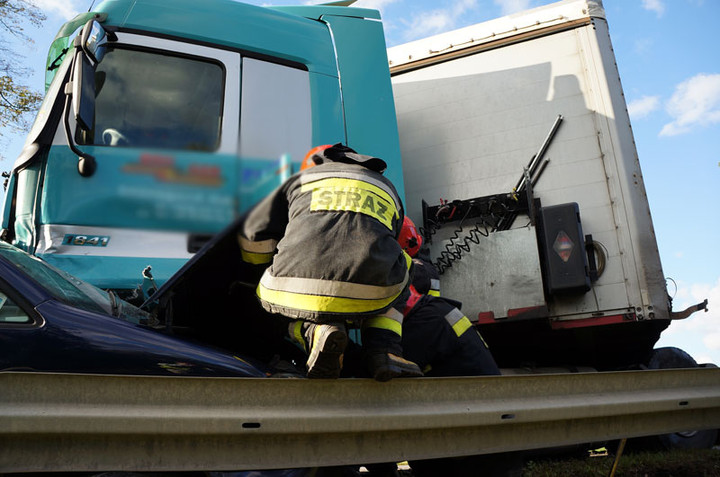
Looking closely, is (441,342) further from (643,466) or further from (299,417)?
(643,466)

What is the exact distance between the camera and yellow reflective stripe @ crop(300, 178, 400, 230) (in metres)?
2.07

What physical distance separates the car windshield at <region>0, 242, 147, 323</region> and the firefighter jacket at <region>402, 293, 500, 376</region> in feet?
3.96

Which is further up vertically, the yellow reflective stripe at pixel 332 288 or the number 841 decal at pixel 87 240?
the number 841 decal at pixel 87 240

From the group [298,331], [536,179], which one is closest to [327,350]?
[298,331]

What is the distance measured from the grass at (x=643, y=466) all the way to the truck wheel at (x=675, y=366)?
8 cm

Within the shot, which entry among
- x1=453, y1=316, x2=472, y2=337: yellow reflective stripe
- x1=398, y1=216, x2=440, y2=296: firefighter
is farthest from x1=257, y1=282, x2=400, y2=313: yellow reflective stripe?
x1=398, y1=216, x2=440, y2=296: firefighter

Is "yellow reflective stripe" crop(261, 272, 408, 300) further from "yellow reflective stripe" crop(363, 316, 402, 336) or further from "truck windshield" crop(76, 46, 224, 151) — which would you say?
"truck windshield" crop(76, 46, 224, 151)

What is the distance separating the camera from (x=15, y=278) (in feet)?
6.42

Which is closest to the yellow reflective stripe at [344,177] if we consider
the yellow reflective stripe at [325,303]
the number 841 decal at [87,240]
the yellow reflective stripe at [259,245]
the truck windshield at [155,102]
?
the yellow reflective stripe at [259,245]

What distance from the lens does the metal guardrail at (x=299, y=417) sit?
1.63m

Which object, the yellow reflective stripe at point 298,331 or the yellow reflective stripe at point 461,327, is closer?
the yellow reflective stripe at point 298,331

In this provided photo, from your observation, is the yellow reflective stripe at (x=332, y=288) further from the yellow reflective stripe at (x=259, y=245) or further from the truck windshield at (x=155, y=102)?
the truck windshield at (x=155, y=102)

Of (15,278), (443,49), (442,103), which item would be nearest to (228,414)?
(15,278)

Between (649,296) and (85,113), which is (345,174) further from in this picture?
(649,296)
